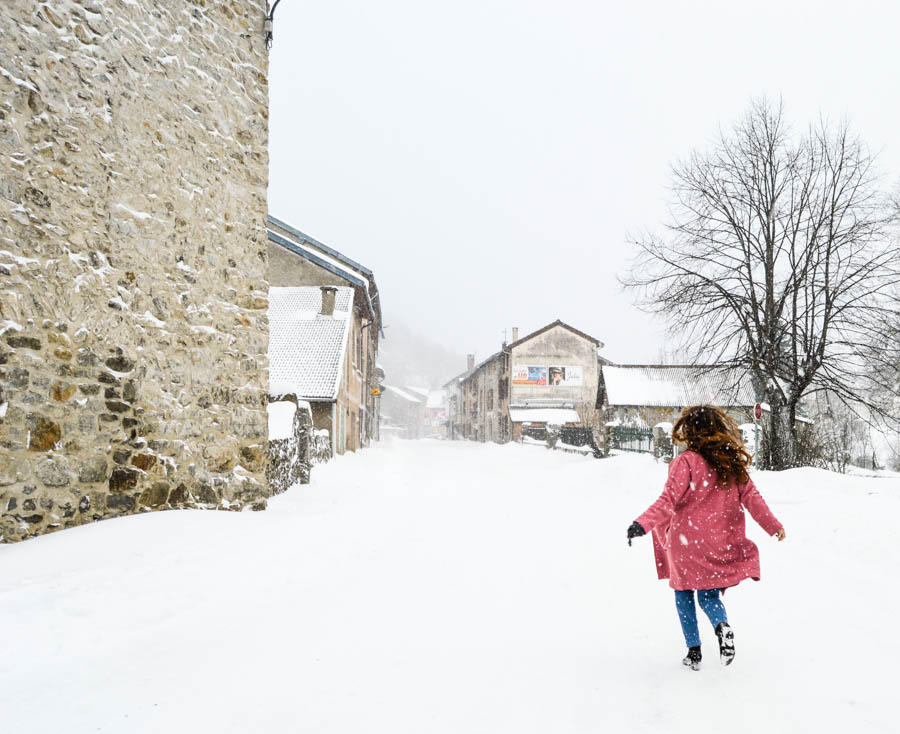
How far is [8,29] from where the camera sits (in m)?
5.05

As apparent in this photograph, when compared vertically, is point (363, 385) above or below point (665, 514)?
above

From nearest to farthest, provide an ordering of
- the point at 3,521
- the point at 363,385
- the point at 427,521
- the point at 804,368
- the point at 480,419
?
the point at 3,521, the point at 427,521, the point at 804,368, the point at 363,385, the point at 480,419

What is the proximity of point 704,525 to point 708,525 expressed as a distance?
0.08ft

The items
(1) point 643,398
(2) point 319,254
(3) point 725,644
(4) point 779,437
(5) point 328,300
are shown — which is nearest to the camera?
(3) point 725,644

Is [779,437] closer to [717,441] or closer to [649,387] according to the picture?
[717,441]

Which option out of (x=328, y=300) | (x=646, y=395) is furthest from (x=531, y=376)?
(x=328, y=300)

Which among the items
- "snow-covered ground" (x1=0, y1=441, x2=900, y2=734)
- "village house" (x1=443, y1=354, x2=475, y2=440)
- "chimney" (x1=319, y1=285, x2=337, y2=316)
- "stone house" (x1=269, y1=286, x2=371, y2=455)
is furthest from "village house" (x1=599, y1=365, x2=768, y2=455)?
"village house" (x1=443, y1=354, x2=475, y2=440)

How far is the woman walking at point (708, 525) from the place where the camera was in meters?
3.33

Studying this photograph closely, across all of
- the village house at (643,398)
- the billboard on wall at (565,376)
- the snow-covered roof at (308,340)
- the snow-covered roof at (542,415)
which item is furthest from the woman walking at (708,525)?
the billboard on wall at (565,376)

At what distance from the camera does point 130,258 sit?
593 centimetres

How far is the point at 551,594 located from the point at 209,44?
696 centimetres

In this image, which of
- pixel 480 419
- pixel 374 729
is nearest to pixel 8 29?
pixel 374 729

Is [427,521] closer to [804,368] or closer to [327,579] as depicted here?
[327,579]

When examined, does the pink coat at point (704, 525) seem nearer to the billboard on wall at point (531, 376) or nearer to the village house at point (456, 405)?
the billboard on wall at point (531, 376)
